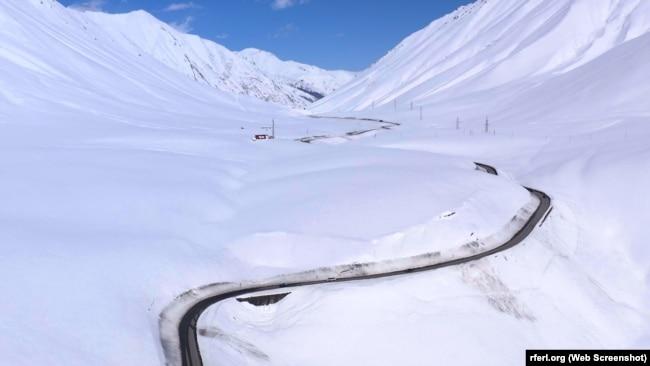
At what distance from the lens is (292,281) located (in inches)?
1844

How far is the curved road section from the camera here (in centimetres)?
3478

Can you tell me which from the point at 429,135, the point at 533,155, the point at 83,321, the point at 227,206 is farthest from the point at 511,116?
the point at 83,321

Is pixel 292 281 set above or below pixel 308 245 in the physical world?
below

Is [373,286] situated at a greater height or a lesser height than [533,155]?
lesser

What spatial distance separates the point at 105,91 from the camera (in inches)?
6250

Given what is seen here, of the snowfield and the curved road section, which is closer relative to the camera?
the curved road section

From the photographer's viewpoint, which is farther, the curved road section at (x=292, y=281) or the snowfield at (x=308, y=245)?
the snowfield at (x=308, y=245)

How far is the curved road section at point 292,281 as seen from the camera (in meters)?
34.8

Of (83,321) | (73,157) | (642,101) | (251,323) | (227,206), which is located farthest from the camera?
(642,101)

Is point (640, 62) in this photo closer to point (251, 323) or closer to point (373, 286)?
point (373, 286)

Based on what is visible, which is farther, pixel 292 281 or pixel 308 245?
pixel 308 245

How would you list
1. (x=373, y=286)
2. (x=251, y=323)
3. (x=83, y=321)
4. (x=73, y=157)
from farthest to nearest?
(x=73, y=157), (x=373, y=286), (x=251, y=323), (x=83, y=321)

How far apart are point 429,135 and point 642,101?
47035mm

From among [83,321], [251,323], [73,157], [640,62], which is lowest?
[251,323]
